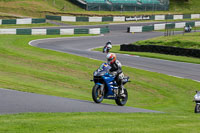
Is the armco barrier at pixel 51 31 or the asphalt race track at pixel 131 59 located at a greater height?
the armco barrier at pixel 51 31

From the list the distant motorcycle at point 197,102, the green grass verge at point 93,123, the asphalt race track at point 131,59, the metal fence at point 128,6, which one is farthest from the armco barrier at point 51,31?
the green grass verge at point 93,123

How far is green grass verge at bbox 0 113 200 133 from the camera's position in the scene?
8.30m

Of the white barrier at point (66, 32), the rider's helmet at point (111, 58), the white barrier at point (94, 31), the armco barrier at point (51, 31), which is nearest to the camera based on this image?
the rider's helmet at point (111, 58)

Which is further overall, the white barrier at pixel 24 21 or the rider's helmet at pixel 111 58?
the white barrier at pixel 24 21

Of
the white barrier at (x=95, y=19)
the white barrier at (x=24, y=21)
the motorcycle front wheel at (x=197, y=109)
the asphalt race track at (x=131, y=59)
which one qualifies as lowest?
the motorcycle front wheel at (x=197, y=109)

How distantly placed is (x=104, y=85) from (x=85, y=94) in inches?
157

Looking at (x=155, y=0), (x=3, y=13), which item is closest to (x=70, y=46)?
(x=3, y=13)

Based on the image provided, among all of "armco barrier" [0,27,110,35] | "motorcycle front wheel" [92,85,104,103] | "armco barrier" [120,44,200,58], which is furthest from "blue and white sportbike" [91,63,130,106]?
"armco barrier" [0,27,110,35]

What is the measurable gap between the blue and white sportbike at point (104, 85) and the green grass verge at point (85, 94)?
2042mm

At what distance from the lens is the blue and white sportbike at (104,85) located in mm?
12868

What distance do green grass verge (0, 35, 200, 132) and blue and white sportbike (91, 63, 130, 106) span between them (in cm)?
204

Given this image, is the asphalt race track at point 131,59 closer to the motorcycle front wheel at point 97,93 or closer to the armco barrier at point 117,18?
the motorcycle front wheel at point 97,93

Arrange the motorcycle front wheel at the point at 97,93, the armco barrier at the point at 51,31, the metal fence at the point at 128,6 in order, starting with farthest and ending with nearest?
the metal fence at the point at 128,6 → the armco barrier at the point at 51,31 → the motorcycle front wheel at the point at 97,93

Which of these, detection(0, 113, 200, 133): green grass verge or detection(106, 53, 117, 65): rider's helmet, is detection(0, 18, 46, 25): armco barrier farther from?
detection(0, 113, 200, 133): green grass verge
